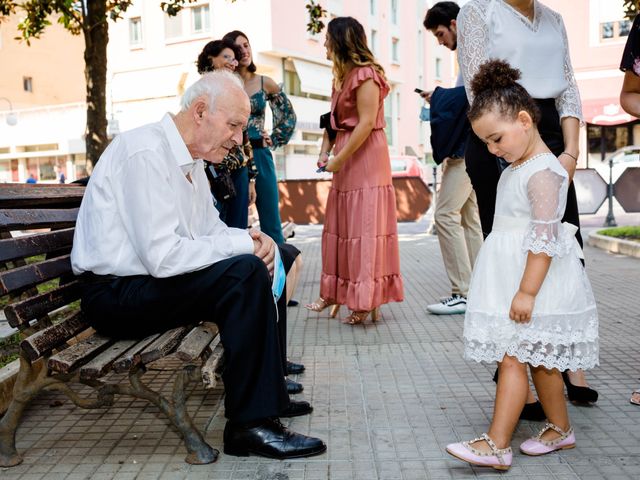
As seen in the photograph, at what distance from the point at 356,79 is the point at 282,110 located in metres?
1.08

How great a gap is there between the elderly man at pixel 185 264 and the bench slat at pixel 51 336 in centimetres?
7

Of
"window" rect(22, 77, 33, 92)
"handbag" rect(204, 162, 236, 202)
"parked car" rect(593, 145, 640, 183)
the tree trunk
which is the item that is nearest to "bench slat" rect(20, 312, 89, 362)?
"handbag" rect(204, 162, 236, 202)

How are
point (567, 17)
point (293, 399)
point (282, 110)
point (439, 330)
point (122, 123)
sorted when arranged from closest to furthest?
1. point (293, 399)
2. point (439, 330)
3. point (282, 110)
4. point (567, 17)
5. point (122, 123)

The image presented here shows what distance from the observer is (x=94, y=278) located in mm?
3002

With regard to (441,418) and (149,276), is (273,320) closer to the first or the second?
(149,276)

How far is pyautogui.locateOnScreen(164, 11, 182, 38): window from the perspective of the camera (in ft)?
118

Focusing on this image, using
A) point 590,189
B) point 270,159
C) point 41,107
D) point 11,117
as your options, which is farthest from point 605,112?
point 270,159

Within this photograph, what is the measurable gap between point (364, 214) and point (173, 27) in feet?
109

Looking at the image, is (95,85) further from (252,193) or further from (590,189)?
(590,189)

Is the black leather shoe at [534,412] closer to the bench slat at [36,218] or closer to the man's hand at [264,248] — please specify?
the man's hand at [264,248]

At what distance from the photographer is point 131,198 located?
279 cm

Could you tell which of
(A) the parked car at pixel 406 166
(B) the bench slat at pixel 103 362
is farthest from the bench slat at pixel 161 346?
(A) the parked car at pixel 406 166

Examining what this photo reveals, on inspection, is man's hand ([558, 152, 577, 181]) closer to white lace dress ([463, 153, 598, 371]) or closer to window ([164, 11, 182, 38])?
white lace dress ([463, 153, 598, 371])

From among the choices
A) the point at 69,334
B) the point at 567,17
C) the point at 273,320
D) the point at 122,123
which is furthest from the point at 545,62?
the point at 122,123
